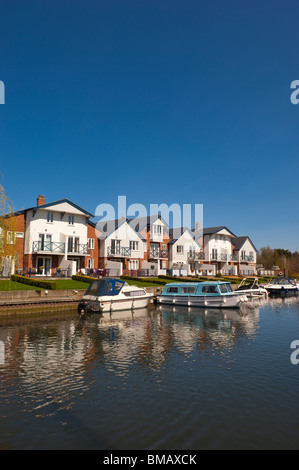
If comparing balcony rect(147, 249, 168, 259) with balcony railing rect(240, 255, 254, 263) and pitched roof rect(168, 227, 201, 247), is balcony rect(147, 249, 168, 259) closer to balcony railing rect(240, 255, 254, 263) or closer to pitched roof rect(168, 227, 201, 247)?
pitched roof rect(168, 227, 201, 247)

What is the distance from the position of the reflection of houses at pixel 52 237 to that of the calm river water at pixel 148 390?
20.8 meters

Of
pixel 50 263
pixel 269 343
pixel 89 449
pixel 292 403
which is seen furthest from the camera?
pixel 50 263

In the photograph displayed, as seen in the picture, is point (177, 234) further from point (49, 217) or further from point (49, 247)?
point (49, 247)

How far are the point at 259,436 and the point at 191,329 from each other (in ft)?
43.5

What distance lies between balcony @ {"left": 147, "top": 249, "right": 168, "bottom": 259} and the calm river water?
34.1 m

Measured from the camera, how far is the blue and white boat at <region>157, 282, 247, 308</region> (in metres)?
31.1

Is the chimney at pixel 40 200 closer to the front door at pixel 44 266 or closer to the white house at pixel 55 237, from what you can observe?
the white house at pixel 55 237

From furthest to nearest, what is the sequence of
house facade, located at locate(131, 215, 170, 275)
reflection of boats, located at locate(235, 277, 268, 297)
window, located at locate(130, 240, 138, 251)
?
house facade, located at locate(131, 215, 170, 275)
window, located at locate(130, 240, 138, 251)
reflection of boats, located at locate(235, 277, 268, 297)

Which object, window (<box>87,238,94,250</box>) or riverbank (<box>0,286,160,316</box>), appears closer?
riverbank (<box>0,286,160,316</box>)

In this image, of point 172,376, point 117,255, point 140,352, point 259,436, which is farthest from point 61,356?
point 117,255

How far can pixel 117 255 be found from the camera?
4653 centimetres

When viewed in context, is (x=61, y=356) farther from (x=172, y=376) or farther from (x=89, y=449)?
(x=89, y=449)

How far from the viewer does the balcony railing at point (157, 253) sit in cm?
5388

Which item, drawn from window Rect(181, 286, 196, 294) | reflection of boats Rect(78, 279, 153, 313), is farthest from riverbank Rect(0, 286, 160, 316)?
window Rect(181, 286, 196, 294)
